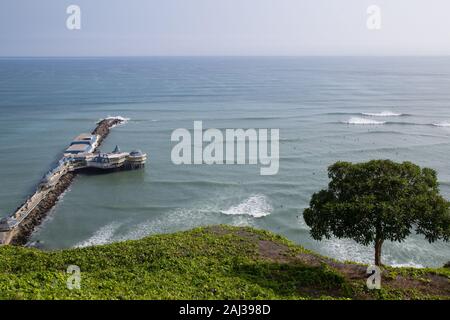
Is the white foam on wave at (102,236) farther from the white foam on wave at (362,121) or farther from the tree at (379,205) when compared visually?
the white foam on wave at (362,121)

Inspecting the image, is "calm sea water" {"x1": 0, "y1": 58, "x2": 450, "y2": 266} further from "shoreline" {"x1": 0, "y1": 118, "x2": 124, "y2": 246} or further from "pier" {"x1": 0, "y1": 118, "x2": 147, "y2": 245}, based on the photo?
"pier" {"x1": 0, "y1": 118, "x2": 147, "y2": 245}

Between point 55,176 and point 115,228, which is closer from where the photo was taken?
point 115,228

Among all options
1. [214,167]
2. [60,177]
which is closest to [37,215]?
[60,177]

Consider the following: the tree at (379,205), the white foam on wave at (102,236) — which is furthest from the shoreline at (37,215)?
the tree at (379,205)

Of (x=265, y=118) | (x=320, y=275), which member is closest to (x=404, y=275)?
(x=320, y=275)

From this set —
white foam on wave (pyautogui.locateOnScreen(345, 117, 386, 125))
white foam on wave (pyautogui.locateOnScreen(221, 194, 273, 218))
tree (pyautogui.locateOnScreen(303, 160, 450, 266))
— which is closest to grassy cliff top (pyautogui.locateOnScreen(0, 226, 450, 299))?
tree (pyautogui.locateOnScreen(303, 160, 450, 266))
